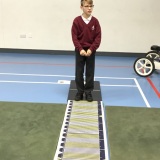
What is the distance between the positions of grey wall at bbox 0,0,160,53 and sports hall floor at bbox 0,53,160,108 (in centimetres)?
52

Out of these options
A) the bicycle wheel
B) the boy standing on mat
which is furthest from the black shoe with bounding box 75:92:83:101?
the bicycle wheel

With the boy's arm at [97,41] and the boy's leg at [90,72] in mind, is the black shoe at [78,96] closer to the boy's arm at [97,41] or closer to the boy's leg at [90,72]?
the boy's leg at [90,72]

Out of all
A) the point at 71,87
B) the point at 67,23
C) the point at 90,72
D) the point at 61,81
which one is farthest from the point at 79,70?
the point at 67,23

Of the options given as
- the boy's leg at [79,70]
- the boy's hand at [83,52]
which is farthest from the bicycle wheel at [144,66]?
the boy's hand at [83,52]

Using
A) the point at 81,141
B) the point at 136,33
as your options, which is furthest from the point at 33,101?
the point at 136,33

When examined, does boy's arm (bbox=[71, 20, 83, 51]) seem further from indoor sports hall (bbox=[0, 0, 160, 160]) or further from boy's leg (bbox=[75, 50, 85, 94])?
indoor sports hall (bbox=[0, 0, 160, 160])

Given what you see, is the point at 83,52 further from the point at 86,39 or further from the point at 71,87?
the point at 71,87

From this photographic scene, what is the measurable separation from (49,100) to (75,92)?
0.48 metres

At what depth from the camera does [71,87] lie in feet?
14.9

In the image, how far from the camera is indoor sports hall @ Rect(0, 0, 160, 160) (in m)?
2.71

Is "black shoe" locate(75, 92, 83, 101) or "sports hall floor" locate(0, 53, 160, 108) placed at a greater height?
"black shoe" locate(75, 92, 83, 101)

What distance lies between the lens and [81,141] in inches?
110

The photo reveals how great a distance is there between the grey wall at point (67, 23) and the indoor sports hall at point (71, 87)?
0.09 feet

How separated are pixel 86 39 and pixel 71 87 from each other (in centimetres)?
109
